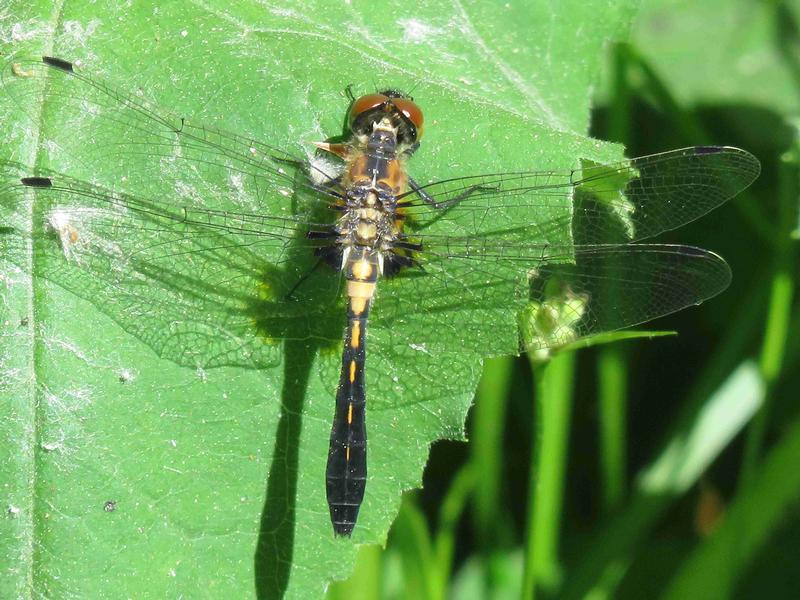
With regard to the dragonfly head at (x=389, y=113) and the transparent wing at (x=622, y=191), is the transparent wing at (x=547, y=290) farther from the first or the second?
the dragonfly head at (x=389, y=113)

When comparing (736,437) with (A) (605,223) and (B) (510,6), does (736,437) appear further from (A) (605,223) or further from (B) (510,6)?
(B) (510,6)

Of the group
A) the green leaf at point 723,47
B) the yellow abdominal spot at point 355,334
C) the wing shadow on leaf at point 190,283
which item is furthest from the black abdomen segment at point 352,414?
the green leaf at point 723,47

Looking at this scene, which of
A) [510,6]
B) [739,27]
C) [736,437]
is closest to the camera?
[510,6]

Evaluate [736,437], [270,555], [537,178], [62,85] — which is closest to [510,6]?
[537,178]

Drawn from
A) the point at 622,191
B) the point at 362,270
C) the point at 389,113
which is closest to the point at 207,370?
the point at 362,270

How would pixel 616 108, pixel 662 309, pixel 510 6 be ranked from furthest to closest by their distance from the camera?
pixel 616 108
pixel 510 6
pixel 662 309

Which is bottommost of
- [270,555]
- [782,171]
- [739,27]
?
[270,555]
